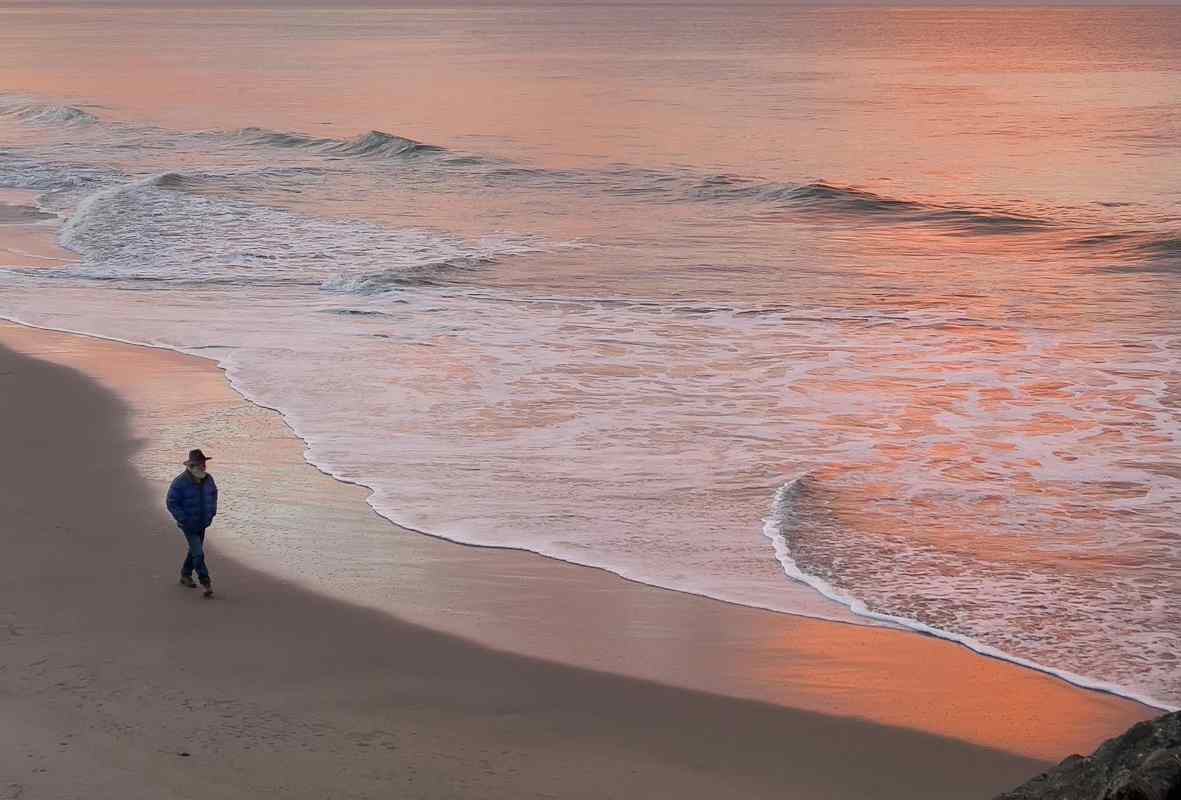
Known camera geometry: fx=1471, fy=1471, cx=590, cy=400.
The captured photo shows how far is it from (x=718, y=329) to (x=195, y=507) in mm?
10163

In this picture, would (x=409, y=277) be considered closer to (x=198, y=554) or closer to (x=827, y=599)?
(x=198, y=554)

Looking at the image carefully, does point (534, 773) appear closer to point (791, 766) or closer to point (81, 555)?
point (791, 766)

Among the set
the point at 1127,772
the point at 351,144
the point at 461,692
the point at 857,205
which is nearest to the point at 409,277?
the point at 857,205

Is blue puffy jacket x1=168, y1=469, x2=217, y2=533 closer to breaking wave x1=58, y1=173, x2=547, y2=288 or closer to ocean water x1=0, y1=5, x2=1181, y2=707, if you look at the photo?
ocean water x1=0, y1=5, x2=1181, y2=707

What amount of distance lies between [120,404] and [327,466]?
3.04 metres

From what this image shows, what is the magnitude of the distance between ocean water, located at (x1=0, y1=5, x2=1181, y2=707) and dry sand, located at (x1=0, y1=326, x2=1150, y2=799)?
61 cm

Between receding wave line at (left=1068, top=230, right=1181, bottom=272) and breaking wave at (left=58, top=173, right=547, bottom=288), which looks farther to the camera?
receding wave line at (left=1068, top=230, right=1181, bottom=272)

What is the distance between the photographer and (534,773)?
22.6 ft

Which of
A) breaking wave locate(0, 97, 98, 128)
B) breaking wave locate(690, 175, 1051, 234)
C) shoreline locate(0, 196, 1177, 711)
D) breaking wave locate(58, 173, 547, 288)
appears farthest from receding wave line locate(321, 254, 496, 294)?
breaking wave locate(0, 97, 98, 128)

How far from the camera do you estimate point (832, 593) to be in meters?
9.36

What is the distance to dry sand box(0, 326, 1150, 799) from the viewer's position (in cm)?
686

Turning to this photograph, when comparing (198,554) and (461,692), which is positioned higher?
(198,554)

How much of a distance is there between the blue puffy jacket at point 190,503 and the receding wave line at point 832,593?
3.76m

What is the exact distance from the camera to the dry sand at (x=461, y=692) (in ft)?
22.5
